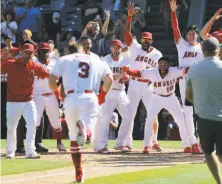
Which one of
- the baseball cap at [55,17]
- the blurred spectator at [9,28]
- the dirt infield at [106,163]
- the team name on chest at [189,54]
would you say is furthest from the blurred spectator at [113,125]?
the baseball cap at [55,17]

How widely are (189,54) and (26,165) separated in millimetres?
4075

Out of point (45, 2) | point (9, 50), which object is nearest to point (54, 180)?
point (9, 50)

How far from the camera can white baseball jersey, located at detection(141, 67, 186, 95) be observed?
14461 millimetres

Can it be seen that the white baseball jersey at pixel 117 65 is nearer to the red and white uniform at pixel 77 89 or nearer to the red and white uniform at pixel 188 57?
the red and white uniform at pixel 188 57

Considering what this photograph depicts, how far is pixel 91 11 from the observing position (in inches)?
917

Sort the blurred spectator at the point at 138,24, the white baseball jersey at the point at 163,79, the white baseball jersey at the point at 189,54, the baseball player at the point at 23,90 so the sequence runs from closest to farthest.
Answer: the baseball player at the point at 23,90 < the white baseball jersey at the point at 163,79 < the white baseball jersey at the point at 189,54 < the blurred spectator at the point at 138,24

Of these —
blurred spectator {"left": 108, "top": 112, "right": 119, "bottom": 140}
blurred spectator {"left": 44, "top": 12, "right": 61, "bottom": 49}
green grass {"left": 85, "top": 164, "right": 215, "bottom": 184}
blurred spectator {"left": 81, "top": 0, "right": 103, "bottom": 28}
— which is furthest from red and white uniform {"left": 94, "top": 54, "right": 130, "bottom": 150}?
blurred spectator {"left": 44, "top": 12, "right": 61, "bottom": 49}

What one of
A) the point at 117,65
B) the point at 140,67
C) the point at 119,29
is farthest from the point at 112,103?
the point at 119,29

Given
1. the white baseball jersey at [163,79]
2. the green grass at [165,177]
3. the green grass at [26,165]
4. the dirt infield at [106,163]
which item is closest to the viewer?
the green grass at [165,177]

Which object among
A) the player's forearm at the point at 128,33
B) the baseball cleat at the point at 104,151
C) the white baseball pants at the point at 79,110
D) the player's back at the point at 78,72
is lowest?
the baseball cleat at the point at 104,151

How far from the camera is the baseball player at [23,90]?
13.5m

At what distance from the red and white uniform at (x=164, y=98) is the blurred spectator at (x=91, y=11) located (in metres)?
8.30

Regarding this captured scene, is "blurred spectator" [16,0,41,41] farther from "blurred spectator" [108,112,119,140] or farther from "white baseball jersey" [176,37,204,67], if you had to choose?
"white baseball jersey" [176,37,204,67]

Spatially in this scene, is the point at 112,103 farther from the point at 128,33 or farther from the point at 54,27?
the point at 54,27
